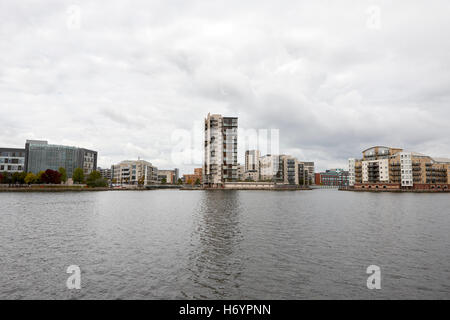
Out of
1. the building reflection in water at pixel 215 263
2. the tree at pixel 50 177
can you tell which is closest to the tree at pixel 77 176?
the tree at pixel 50 177

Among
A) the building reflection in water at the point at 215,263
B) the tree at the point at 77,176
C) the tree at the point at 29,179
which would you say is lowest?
the building reflection in water at the point at 215,263

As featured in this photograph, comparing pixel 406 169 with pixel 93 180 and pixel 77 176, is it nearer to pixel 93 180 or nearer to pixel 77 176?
pixel 93 180

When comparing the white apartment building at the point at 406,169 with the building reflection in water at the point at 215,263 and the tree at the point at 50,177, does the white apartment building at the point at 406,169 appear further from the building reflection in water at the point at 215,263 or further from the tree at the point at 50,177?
the tree at the point at 50,177

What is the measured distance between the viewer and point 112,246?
83.7ft

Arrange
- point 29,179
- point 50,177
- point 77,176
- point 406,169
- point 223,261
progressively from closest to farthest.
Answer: point 223,261, point 29,179, point 50,177, point 77,176, point 406,169

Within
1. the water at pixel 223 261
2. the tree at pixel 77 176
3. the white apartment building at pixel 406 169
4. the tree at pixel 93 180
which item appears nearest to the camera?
the water at pixel 223 261

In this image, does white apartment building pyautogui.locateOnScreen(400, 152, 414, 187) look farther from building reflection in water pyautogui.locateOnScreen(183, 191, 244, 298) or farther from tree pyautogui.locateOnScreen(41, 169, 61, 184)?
tree pyautogui.locateOnScreen(41, 169, 61, 184)

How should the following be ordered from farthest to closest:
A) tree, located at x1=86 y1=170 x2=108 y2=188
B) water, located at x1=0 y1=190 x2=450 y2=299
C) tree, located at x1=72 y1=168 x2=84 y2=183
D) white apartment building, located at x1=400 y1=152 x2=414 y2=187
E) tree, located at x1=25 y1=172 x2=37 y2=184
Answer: tree, located at x1=86 y1=170 x2=108 y2=188 < white apartment building, located at x1=400 y1=152 x2=414 y2=187 < tree, located at x1=72 y1=168 x2=84 y2=183 < tree, located at x1=25 y1=172 x2=37 y2=184 < water, located at x1=0 y1=190 x2=450 y2=299

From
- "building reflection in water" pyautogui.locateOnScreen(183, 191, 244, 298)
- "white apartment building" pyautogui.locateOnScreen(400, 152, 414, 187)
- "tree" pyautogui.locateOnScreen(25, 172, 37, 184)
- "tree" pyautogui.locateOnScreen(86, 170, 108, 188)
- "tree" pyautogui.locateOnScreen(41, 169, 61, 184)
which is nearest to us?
"building reflection in water" pyautogui.locateOnScreen(183, 191, 244, 298)

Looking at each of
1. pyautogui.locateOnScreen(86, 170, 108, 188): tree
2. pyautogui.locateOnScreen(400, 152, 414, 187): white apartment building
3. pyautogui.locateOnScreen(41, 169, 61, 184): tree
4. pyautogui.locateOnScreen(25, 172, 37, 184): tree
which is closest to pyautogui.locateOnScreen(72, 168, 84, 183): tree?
pyautogui.locateOnScreen(86, 170, 108, 188): tree

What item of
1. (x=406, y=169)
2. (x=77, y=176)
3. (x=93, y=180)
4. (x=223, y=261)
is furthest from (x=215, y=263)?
(x=406, y=169)
